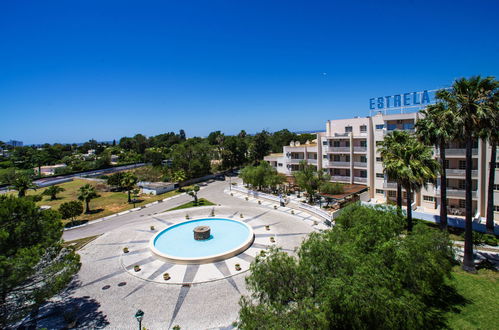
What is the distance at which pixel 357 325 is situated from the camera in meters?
13.1

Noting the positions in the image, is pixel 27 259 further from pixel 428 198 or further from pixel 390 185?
pixel 428 198

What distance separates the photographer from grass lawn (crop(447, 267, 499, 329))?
1991 cm

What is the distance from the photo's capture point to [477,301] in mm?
22562

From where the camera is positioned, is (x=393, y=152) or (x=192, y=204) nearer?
(x=393, y=152)

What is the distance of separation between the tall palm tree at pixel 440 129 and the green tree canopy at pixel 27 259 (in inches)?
1459

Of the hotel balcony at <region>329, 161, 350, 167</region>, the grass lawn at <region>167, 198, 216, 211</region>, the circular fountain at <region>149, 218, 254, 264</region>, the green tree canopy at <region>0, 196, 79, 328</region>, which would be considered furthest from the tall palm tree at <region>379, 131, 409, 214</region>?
the grass lawn at <region>167, 198, 216, 211</region>

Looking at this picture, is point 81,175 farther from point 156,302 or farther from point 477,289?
point 477,289

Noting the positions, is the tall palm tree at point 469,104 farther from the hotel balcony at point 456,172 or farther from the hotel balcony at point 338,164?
the hotel balcony at point 338,164

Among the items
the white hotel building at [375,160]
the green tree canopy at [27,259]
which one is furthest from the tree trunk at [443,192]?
the green tree canopy at [27,259]

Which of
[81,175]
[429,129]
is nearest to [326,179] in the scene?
[429,129]

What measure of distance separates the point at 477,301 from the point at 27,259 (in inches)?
1337

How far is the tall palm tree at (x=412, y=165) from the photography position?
29781 mm

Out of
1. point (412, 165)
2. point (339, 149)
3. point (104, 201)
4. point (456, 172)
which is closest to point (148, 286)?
point (412, 165)

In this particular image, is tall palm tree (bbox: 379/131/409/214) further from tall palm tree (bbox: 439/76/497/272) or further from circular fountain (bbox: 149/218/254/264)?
circular fountain (bbox: 149/218/254/264)
